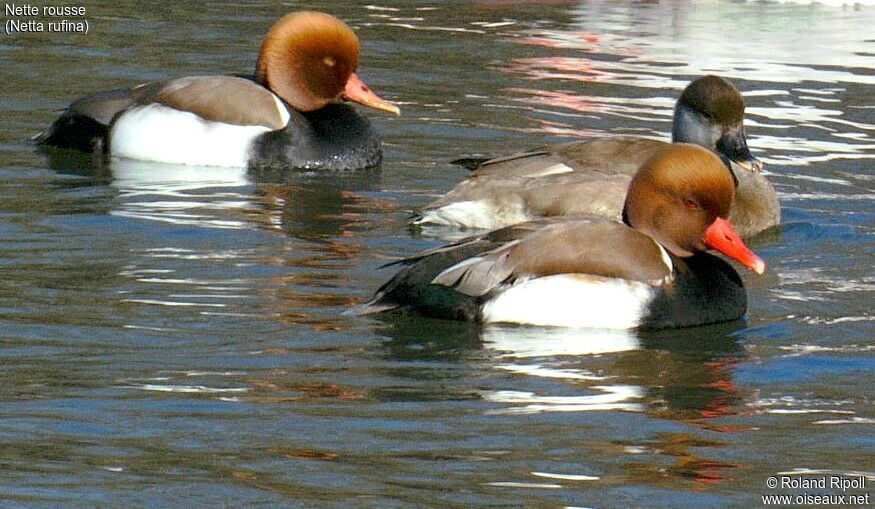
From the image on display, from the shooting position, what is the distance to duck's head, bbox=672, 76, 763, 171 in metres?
11.0

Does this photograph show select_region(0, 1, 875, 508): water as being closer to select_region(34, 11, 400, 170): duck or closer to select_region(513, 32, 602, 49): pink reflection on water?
select_region(34, 11, 400, 170): duck

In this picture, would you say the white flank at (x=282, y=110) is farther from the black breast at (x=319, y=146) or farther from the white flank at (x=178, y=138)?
the white flank at (x=178, y=138)

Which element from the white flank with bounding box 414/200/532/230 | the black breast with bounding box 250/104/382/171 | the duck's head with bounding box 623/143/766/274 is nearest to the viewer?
the duck's head with bounding box 623/143/766/274

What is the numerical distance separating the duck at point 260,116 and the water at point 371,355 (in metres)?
0.21

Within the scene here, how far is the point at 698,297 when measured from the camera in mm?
8102

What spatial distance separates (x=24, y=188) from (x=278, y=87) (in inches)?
83.6

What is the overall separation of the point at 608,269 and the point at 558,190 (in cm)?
219

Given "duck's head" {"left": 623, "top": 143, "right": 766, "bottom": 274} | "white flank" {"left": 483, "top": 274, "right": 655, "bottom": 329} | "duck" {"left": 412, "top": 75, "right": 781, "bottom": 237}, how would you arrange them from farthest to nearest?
"duck" {"left": 412, "top": 75, "right": 781, "bottom": 237}
"duck's head" {"left": 623, "top": 143, "right": 766, "bottom": 274}
"white flank" {"left": 483, "top": 274, "right": 655, "bottom": 329}

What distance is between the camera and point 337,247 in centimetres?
990

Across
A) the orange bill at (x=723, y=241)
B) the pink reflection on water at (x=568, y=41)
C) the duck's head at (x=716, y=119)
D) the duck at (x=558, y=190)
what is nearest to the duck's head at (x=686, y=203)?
the orange bill at (x=723, y=241)

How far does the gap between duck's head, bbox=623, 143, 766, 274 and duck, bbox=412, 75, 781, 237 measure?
61.2 inches

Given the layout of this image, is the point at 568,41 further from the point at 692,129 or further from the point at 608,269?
the point at 608,269

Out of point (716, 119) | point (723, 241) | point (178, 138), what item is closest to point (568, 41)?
point (178, 138)

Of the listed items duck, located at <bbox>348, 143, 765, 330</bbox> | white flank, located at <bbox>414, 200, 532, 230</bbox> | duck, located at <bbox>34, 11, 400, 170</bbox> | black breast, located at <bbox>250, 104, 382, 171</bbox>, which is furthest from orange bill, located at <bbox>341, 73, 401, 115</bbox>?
duck, located at <bbox>348, 143, 765, 330</bbox>
